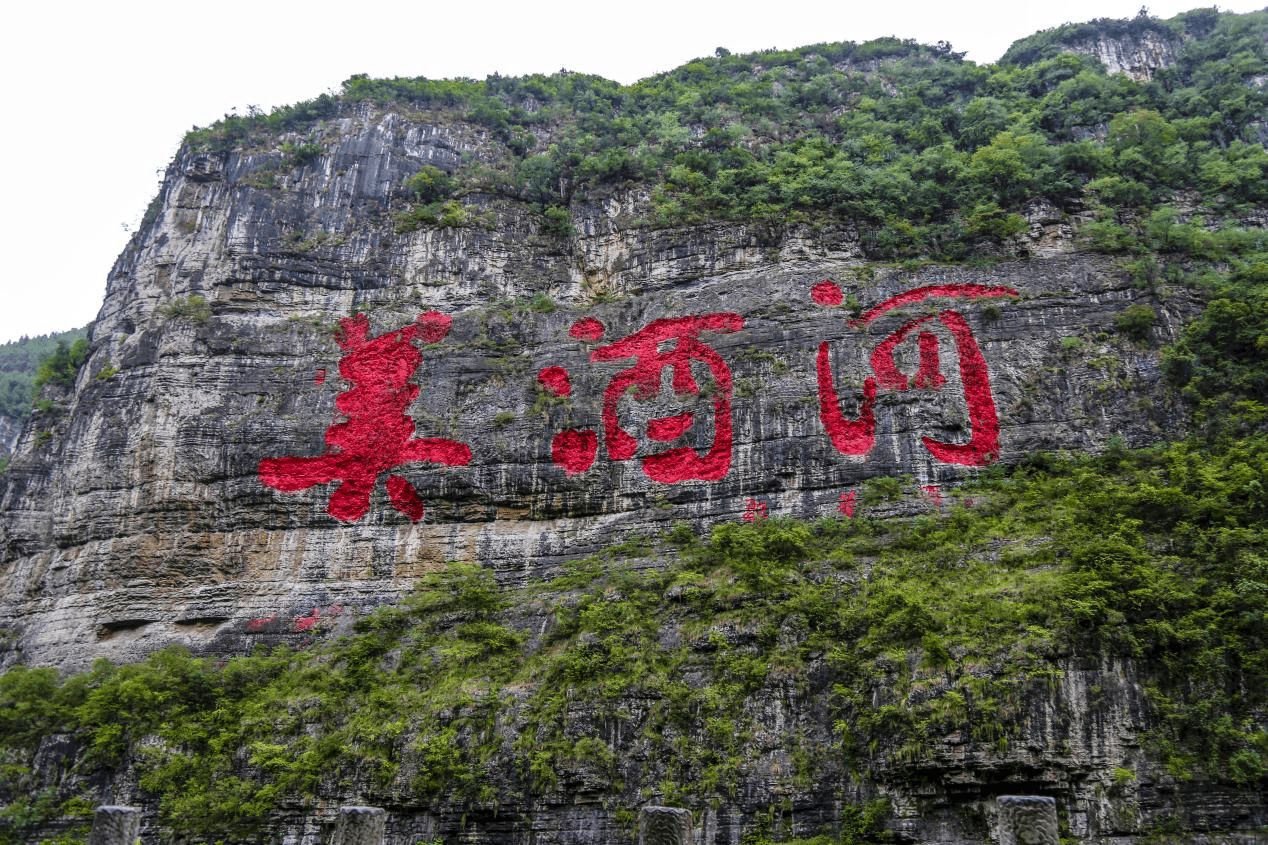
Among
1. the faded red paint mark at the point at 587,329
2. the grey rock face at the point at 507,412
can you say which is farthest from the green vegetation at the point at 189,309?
the faded red paint mark at the point at 587,329

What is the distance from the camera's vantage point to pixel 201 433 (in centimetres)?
1914

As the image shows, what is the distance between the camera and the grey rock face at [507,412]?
56.0ft

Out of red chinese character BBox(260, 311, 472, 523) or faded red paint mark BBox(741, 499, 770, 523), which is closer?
faded red paint mark BBox(741, 499, 770, 523)

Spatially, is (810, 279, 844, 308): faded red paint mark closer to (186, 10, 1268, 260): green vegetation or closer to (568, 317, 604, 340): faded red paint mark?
(186, 10, 1268, 260): green vegetation

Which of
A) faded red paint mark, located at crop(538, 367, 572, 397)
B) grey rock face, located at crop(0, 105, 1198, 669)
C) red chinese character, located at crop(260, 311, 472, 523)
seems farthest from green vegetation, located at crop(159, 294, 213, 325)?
faded red paint mark, located at crop(538, 367, 572, 397)

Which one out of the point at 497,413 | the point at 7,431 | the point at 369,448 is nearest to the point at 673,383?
the point at 497,413

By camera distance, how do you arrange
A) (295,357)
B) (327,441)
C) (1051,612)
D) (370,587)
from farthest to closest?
(295,357)
(327,441)
(370,587)
(1051,612)

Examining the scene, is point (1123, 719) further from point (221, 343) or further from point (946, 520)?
point (221, 343)

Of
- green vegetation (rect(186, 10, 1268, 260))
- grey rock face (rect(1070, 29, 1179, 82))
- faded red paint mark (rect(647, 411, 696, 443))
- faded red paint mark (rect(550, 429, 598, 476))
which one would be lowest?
faded red paint mark (rect(550, 429, 598, 476))

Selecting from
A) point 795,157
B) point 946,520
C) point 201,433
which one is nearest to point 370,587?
point 201,433

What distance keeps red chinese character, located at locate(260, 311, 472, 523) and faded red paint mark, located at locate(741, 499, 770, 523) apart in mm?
5515

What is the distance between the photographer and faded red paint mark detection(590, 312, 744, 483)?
57.5ft

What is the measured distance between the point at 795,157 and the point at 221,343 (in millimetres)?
13899

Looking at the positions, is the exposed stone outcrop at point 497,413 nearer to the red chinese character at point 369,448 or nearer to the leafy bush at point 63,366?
the red chinese character at point 369,448
